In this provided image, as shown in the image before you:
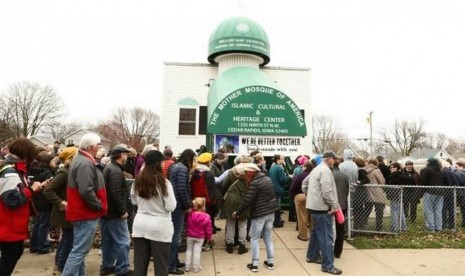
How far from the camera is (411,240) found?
8.02m

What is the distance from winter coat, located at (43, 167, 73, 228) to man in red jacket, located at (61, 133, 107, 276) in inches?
27.1

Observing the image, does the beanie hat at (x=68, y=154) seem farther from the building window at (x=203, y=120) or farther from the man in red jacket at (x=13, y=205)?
the building window at (x=203, y=120)

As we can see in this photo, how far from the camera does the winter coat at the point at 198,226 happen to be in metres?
5.80

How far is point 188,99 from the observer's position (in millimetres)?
17594

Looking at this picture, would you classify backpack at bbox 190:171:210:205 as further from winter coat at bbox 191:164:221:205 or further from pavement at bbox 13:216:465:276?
pavement at bbox 13:216:465:276

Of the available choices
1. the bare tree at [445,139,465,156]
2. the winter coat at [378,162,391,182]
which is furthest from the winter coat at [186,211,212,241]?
the bare tree at [445,139,465,156]

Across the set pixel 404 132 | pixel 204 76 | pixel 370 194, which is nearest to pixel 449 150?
pixel 404 132

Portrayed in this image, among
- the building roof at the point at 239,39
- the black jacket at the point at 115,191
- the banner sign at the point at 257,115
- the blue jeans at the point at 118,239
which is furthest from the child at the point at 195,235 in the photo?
the building roof at the point at 239,39

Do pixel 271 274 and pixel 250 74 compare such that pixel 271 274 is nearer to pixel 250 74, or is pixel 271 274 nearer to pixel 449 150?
pixel 250 74

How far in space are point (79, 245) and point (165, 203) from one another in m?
1.28

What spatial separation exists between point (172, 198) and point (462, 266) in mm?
5349

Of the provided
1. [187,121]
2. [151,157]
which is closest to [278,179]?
[151,157]

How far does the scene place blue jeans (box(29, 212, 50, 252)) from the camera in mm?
6559

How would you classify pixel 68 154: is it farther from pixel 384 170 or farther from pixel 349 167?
pixel 384 170
